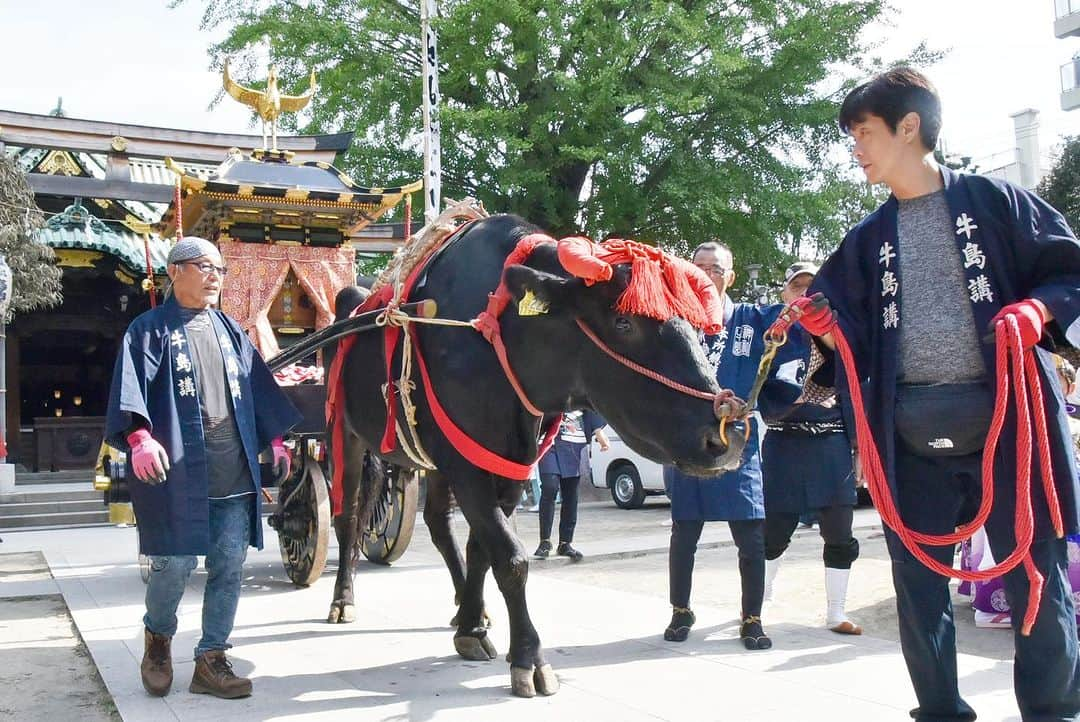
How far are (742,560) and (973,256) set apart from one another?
2.61m

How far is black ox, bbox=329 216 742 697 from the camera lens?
342 cm

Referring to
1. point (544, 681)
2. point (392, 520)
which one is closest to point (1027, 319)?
point (544, 681)

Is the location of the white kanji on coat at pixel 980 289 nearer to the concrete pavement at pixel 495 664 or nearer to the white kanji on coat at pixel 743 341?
the concrete pavement at pixel 495 664

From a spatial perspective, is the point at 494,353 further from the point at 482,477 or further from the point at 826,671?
the point at 826,671

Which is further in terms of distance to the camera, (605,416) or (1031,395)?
(605,416)

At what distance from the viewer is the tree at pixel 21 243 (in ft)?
37.3

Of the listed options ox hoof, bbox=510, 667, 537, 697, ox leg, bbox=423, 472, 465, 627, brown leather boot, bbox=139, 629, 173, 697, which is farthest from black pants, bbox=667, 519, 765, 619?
brown leather boot, bbox=139, 629, 173, 697

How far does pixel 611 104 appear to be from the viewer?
14102 mm

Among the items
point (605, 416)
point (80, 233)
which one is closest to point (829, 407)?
point (605, 416)

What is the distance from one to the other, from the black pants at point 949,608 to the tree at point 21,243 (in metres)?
11.3

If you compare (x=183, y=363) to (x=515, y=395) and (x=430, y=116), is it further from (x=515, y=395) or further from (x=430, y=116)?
(x=430, y=116)

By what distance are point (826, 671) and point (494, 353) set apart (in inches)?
78.5

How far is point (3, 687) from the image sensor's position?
4.19 meters

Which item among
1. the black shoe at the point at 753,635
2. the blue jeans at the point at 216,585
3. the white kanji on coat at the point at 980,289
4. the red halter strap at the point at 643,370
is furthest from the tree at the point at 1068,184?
the blue jeans at the point at 216,585
